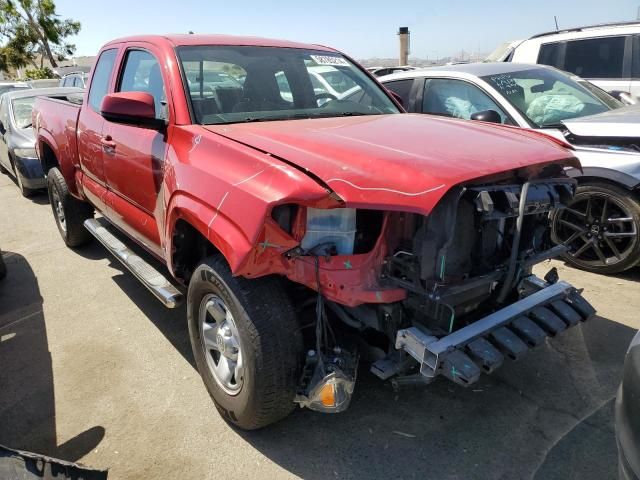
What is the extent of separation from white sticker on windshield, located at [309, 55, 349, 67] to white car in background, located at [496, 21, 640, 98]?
460 cm

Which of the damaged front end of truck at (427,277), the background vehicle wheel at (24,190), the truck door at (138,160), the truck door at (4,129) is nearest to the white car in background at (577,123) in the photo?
the truck door at (138,160)

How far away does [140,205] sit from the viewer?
350cm

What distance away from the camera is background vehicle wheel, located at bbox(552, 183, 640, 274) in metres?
4.11

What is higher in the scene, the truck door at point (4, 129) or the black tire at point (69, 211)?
the truck door at point (4, 129)

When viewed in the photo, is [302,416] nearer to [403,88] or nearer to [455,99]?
[455,99]

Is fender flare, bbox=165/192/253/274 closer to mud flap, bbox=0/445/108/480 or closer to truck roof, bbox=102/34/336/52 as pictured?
mud flap, bbox=0/445/108/480

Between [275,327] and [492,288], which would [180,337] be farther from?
[492,288]

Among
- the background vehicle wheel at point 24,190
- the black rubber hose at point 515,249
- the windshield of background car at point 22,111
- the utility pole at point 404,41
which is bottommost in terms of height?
the background vehicle wheel at point 24,190

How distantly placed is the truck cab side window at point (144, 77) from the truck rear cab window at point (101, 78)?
1.07 feet

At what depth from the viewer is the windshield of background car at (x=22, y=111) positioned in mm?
8304

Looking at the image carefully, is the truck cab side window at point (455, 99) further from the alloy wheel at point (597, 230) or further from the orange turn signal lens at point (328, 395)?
the orange turn signal lens at point (328, 395)

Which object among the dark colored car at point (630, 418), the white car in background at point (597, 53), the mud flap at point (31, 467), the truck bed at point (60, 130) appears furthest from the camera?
the white car in background at point (597, 53)

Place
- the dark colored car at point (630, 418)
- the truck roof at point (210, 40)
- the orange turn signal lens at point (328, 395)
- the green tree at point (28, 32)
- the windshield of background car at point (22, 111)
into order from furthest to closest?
the green tree at point (28, 32) < the windshield of background car at point (22, 111) < the truck roof at point (210, 40) < the orange turn signal lens at point (328, 395) < the dark colored car at point (630, 418)

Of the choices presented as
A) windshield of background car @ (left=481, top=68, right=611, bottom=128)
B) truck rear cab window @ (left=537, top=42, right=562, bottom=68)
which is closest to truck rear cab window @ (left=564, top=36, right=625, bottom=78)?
truck rear cab window @ (left=537, top=42, right=562, bottom=68)
